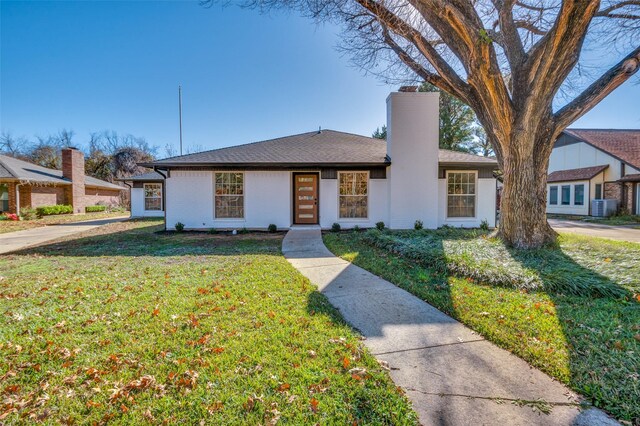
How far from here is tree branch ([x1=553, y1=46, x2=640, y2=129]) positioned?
5.77 metres

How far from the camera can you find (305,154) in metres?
11.3

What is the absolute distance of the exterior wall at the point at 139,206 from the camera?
1764 centimetres

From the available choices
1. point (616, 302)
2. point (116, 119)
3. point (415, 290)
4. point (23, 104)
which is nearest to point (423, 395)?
point (415, 290)

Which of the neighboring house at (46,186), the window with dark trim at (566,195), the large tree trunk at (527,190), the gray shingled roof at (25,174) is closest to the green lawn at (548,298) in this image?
the large tree trunk at (527,190)

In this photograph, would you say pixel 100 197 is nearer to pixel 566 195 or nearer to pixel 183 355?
pixel 183 355

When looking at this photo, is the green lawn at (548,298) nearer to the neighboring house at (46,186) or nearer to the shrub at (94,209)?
the neighboring house at (46,186)

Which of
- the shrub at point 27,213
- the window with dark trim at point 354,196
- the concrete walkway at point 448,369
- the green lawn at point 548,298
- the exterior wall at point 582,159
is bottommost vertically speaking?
the concrete walkway at point 448,369

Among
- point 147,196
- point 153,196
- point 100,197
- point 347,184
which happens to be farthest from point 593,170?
point 100,197

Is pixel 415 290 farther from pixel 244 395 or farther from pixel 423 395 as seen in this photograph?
pixel 244 395

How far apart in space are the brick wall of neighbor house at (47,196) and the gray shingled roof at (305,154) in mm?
13512

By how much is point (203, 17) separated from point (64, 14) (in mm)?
4314

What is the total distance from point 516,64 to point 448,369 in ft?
24.9

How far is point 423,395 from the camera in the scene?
2113 millimetres

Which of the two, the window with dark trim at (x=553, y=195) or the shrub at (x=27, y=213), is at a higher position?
the window with dark trim at (x=553, y=195)
